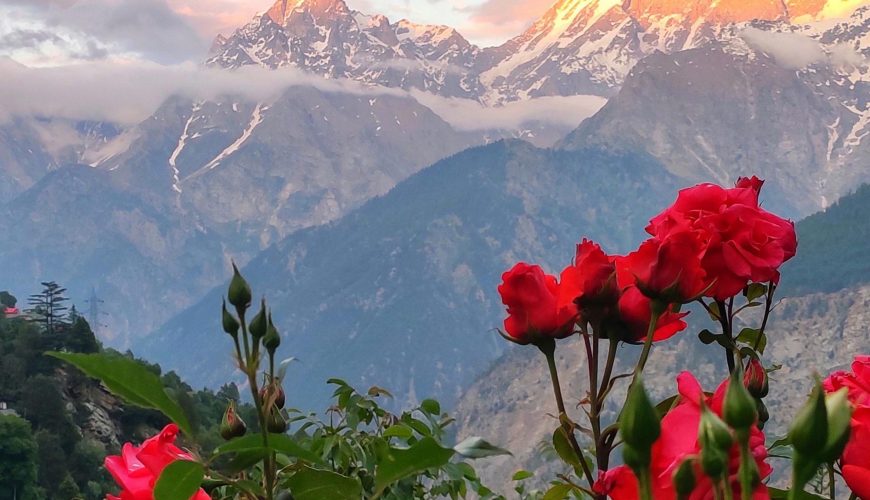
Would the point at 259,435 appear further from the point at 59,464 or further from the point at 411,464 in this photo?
the point at 59,464

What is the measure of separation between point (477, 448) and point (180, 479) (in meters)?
0.37

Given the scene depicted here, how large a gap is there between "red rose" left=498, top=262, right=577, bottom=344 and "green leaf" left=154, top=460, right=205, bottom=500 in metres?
0.74

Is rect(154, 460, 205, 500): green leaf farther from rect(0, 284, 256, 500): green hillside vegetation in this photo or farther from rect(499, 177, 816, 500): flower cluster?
rect(0, 284, 256, 500): green hillside vegetation

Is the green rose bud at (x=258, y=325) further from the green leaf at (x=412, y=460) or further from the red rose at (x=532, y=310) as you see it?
the red rose at (x=532, y=310)

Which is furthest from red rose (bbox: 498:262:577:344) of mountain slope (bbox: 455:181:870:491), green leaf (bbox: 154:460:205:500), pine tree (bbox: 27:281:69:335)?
mountain slope (bbox: 455:181:870:491)

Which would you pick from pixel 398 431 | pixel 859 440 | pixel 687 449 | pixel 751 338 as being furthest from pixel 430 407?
pixel 687 449

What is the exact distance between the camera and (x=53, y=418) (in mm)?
57781

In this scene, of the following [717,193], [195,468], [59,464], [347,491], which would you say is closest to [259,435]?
[195,468]

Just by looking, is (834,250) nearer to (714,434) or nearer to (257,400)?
(257,400)

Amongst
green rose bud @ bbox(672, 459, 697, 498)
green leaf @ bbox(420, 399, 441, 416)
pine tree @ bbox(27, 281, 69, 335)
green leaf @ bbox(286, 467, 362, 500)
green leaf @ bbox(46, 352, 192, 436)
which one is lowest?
green rose bud @ bbox(672, 459, 697, 498)

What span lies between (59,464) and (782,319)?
136375mm

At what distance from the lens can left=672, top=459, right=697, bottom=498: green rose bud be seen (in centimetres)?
96

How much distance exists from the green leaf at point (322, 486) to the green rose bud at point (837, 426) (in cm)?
66

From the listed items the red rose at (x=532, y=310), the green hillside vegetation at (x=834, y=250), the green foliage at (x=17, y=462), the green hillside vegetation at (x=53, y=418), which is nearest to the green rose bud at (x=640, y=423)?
the red rose at (x=532, y=310)
